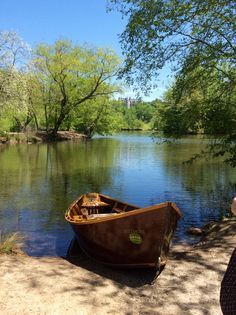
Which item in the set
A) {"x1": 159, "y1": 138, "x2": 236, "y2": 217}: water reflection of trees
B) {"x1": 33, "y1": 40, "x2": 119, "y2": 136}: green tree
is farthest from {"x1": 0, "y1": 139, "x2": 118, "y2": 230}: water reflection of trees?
{"x1": 33, "y1": 40, "x2": 119, "y2": 136}: green tree

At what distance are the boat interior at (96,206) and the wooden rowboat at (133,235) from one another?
1.79 meters

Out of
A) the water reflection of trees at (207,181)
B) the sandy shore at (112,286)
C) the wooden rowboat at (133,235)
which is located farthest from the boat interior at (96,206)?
the water reflection of trees at (207,181)

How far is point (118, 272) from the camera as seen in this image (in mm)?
7168

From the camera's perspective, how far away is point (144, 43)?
12109 mm

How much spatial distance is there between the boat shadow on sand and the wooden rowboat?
4.9 inches

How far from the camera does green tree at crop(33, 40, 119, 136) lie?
146 ft

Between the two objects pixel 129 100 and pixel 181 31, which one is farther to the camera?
pixel 129 100

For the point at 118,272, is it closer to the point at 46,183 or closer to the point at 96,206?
the point at 96,206

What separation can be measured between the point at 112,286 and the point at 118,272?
43.4 inches

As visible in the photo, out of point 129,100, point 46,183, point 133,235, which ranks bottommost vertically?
point 46,183

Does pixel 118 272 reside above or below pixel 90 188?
below

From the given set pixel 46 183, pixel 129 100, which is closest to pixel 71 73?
pixel 129 100

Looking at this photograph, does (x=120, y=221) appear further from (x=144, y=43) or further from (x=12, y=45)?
(x=12, y=45)

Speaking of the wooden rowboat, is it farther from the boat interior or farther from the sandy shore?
the boat interior
